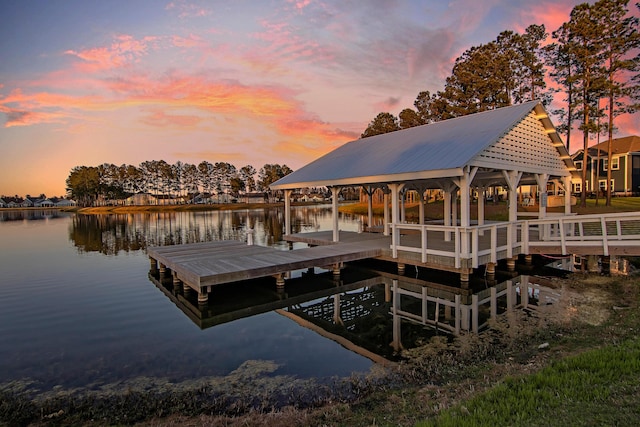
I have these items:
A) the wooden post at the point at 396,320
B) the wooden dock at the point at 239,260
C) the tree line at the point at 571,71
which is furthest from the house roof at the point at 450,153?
the tree line at the point at 571,71

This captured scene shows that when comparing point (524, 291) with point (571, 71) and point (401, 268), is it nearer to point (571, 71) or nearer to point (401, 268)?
point (401, 268)


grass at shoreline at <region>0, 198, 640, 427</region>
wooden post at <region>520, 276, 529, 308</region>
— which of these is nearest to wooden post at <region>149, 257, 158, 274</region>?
grass at shoreline at <region>0, 198, 640, 427</region>

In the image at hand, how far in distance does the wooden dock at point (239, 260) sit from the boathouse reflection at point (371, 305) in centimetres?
62

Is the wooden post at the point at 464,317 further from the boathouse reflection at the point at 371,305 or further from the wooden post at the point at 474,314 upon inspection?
the wooden post at the point at 474,314

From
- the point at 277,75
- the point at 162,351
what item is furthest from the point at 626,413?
the point at 277,75

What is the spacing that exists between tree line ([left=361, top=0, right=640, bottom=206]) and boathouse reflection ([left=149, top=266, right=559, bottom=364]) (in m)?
15.9

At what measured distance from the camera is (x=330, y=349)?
6.35 m

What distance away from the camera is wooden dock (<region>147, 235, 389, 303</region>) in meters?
9.19

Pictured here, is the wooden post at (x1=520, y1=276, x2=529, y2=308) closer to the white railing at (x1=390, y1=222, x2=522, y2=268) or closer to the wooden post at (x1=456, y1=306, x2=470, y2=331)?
the white railing at (x1=390, y1=222, x2=522, y2=268)

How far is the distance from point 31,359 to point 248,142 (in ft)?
124

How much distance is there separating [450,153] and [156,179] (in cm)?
11087

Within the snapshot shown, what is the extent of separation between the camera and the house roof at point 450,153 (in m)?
10.2

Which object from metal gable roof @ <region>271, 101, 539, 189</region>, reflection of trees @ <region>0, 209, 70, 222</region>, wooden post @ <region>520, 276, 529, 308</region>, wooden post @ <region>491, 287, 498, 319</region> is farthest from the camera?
reflection of trees @ <region>0, 209, 70, 222</region>

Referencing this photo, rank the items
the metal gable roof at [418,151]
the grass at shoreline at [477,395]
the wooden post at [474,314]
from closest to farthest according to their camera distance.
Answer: the grass at shoreline at [477,395] < the wooden post at [474,314] < the metal gable roof at [418,151]
